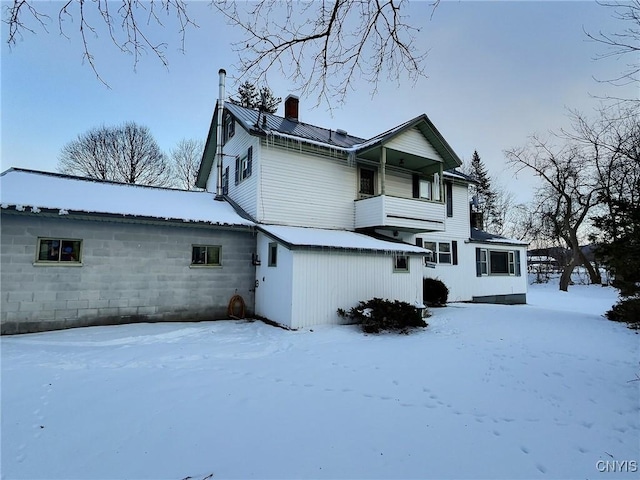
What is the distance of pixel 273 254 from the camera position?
33.4 feet

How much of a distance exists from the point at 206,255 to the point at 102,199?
11.0 ft

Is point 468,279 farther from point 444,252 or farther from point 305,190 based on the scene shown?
point 305,190

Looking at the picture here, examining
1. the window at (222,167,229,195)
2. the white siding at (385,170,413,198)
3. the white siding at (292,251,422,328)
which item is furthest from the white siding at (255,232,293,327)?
the white siding at (385,170,413,198)

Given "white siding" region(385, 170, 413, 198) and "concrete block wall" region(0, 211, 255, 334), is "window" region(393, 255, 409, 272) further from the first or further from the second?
"concrete block wall" region(0, 211, 255, 334)

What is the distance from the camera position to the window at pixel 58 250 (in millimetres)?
8250

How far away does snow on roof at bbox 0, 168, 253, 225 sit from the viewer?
8.12 meters

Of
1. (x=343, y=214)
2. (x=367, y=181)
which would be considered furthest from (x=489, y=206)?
(x=343, y=214)

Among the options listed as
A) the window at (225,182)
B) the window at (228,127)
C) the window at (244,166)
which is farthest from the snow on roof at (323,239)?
the window at (228,127)

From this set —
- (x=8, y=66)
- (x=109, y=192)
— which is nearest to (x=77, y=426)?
(x=8, y=66)

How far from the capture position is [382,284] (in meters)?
10.6

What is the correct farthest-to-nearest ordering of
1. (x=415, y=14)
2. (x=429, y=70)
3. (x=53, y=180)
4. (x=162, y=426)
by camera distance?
(x=53, y=180) < (x=429, y=70) < (x=415, y=14) < (x=162, y=426)

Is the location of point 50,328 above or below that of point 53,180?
below

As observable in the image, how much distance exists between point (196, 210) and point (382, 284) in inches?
262

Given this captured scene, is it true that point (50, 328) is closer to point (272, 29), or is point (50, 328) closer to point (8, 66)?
point (8, 66)
